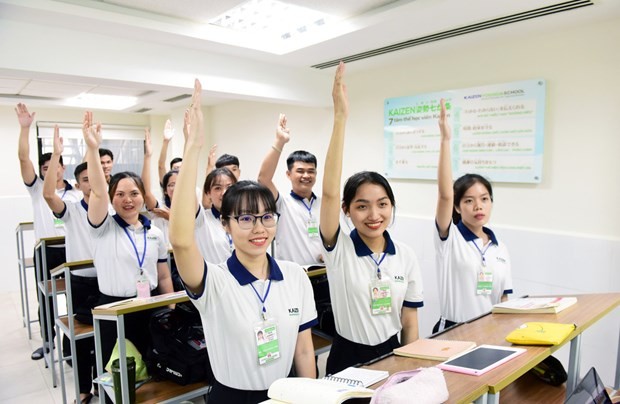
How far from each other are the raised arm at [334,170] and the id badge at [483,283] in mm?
916

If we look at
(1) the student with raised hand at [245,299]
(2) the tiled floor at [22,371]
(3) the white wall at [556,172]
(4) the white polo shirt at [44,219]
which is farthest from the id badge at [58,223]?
(1) the student with raised hand at [245,299]

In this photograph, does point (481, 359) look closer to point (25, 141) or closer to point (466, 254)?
point (466, 254)

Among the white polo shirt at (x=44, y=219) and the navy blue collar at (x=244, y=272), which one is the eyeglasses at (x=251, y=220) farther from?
the white polo shirt at (x=44, y=219)

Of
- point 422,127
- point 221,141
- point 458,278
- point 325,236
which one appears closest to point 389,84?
point 422,127

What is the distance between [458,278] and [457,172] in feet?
5.49

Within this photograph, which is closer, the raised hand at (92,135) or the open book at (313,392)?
the open book at (313,392)

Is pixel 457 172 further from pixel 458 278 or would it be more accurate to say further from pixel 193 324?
pixel 193 324

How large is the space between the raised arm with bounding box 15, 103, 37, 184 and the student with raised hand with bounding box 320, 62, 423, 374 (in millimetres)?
2800

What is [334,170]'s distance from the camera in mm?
1687

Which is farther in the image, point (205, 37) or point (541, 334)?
point (205, 37)

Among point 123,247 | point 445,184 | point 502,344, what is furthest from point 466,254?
point 123,247

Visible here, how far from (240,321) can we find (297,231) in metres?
1.80

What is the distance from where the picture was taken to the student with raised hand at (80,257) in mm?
2910

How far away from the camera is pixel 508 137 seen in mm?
3352
